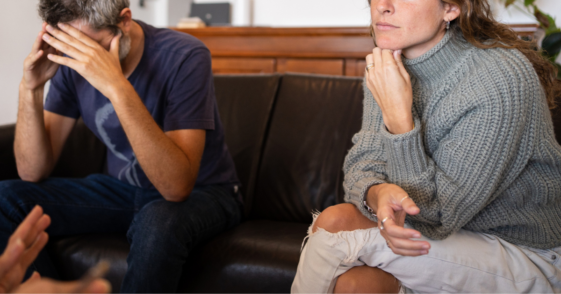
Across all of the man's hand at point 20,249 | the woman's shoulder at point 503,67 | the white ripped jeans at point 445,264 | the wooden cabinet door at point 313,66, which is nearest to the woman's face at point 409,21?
the woman's shoulder at point 503,67

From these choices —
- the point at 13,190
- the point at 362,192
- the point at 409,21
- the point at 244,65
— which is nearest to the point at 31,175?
the point at 13,190

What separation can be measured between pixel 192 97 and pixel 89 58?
0.28 metres

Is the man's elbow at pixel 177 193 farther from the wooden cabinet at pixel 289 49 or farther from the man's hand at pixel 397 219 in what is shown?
the wooden cabinet at pixel 289 49

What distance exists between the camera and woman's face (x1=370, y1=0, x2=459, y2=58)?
975 millimetres

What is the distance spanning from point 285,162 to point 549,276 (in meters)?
0.96

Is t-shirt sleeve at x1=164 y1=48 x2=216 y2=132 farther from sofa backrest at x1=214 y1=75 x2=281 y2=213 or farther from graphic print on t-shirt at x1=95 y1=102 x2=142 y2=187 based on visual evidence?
sofa backrest at x1=214 y1=75 x2=281 y2=213

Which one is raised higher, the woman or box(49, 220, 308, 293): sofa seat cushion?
the woman

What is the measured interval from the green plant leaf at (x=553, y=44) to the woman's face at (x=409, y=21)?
113 cm

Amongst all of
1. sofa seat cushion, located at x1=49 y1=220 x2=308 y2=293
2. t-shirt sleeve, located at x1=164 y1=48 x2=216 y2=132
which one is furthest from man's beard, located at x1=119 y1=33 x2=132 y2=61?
sofa seat cushion, located at x1=49 y1=220 x2=308 y2=293

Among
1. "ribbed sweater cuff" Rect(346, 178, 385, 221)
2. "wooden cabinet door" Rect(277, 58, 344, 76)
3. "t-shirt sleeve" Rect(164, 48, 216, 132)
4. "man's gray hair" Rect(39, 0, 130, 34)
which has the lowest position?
"wooden cabinet door" Rect(277, 58, 344, 76)

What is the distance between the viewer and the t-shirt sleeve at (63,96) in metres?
1.42

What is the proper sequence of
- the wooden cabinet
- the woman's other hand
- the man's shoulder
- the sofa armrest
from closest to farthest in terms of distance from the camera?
the woman's other hand
the man's shoulder
the sofa armrest
the wooden cabinet

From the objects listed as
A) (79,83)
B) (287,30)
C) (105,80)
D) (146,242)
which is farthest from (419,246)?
(287,30)

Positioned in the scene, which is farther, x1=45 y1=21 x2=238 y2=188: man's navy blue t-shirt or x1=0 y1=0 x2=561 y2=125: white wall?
x1=0 y1=0 x2=561 y2=125: white wall
